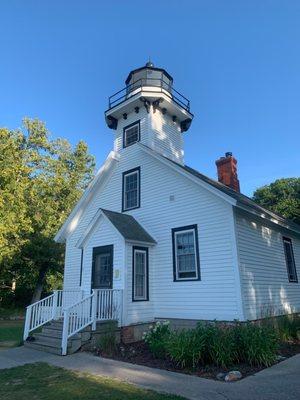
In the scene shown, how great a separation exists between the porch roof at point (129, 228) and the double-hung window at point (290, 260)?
6317 millimetres

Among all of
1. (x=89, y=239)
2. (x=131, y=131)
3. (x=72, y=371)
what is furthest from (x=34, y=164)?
(x=72, y=371)

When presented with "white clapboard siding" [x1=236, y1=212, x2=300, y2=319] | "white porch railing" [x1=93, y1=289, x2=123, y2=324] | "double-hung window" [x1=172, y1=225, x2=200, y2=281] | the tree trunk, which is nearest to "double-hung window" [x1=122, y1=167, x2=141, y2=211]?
"double-hung window" [x1=172, y1=225, x2=200, y2=281]

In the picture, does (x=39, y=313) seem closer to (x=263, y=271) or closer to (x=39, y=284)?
(x=263, y=271)

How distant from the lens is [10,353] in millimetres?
10172

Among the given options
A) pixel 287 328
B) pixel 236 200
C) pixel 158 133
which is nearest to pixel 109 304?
pixel 236 200

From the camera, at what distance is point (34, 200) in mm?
25812

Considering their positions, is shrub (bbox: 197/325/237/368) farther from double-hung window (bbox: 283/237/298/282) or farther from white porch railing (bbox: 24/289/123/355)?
double-hung window (bbox: 283/237/298/282)

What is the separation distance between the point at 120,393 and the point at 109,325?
515 centimetres

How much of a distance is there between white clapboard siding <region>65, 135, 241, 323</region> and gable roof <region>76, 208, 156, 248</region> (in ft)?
1.08

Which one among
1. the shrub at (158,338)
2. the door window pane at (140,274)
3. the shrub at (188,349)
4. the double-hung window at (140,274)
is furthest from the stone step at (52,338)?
the shrub at (188,349)

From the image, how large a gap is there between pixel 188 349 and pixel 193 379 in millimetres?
1039

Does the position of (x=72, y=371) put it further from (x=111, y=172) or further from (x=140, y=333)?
(x=111, y=172)

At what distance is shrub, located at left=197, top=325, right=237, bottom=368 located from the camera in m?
7.72

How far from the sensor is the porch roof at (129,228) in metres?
12.5
